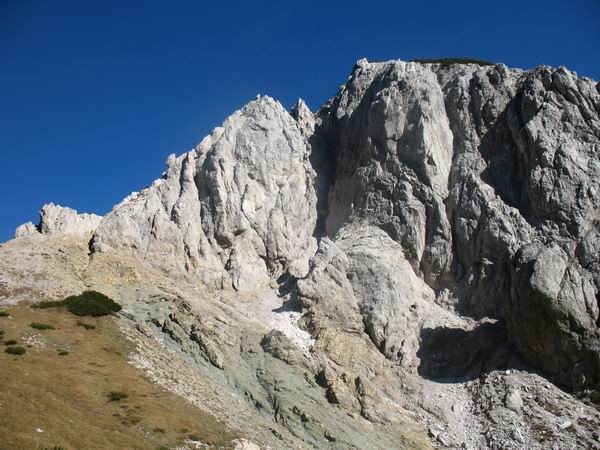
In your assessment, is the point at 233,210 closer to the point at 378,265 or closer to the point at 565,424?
the point at 378,265

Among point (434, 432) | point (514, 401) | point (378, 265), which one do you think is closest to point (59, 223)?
point (378, 265)

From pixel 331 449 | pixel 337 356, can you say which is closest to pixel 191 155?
pixel 337 356

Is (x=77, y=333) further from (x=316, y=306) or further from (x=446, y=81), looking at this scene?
(x=446, y=81)

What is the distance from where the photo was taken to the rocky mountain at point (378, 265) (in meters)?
48.3

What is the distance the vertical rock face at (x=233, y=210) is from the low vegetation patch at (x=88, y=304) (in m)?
9.99

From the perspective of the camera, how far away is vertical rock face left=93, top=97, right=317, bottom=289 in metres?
65.2

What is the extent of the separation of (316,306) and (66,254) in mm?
26610

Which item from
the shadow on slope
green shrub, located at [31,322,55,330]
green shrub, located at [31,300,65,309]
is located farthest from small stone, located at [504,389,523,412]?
green shrub, located at [31,300,65,309]

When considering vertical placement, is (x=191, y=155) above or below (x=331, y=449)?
above

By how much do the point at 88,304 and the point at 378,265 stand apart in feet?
104

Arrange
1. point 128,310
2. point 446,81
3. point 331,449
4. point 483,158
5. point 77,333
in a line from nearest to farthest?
point 331,449 < point 77,333 < point 128,310 < point 483,158 < point 446,81

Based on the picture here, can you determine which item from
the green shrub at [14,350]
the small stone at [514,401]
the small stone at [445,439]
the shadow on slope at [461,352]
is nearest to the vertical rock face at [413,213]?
the shadow on slope at [461,352]

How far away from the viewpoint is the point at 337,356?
2170 inches

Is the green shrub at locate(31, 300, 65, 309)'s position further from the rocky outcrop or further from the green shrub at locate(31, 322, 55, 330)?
the rocky outcrop
